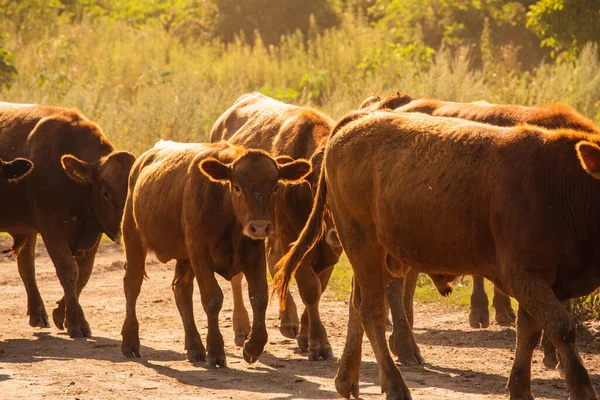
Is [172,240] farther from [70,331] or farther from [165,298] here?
[165,298]

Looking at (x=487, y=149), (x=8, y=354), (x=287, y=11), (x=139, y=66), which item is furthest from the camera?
(x=287, y=11)

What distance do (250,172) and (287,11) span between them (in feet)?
85.3

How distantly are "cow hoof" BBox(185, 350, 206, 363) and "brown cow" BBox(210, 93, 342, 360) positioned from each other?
0.91 meters

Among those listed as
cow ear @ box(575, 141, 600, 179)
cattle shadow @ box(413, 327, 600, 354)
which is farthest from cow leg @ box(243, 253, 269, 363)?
cow ear @ box(575, 141, 600, 179)

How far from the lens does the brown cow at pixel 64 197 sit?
38.1 feet

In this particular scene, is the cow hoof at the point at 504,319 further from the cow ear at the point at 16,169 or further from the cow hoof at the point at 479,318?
the cow ear at the point at 16,169

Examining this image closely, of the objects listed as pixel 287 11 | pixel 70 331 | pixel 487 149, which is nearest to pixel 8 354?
pixel 70 331

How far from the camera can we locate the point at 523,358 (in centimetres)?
768

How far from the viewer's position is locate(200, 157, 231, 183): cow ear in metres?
9.43

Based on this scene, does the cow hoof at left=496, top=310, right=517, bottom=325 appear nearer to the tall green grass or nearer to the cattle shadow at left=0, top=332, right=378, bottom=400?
the cattle shadow at left=0, top=332, right=378, bottom=400

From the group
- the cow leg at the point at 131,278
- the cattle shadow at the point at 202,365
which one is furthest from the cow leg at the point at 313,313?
the cow leg at the point at 131,278

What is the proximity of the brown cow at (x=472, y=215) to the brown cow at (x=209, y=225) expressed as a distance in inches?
38.8

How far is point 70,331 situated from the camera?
11.2m

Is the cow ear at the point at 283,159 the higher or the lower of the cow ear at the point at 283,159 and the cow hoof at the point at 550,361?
the higher
